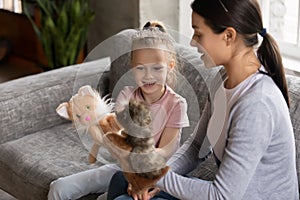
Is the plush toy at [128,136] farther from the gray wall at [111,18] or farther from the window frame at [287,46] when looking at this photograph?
the gray wall at [111,18]

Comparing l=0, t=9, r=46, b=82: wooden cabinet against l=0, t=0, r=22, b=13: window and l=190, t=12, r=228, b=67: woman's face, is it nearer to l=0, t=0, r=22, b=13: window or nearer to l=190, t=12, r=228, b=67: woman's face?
l=0, t=0, r=22, b=13: window

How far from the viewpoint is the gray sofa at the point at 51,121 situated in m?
1.91

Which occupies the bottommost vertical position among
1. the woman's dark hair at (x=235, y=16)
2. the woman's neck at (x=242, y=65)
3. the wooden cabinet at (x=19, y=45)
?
the wooden cabinet at (x=19, y=45)

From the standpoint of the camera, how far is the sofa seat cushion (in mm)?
2301

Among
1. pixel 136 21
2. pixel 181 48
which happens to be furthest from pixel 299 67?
pixel 181 48

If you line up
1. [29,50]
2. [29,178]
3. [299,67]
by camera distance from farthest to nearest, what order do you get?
1. [29,50]
2. [299,67]
3. [29,178]

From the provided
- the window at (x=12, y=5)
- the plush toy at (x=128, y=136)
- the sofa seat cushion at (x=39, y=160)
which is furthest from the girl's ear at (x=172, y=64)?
the window at (x=12, y=5)

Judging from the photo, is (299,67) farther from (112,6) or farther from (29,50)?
(29,50)

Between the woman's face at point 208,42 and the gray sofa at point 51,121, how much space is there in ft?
0.33

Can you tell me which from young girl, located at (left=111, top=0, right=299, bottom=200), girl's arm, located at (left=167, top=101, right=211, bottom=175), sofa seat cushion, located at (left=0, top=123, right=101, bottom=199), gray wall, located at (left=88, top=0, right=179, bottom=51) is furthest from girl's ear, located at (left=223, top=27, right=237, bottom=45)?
gray wall, located at (left=88, top=0, right=179, bottom=51)

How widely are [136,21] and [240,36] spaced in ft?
6.12

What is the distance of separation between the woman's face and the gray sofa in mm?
99

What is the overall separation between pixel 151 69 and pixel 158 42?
3.0 inches

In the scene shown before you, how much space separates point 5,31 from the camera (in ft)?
15.8
